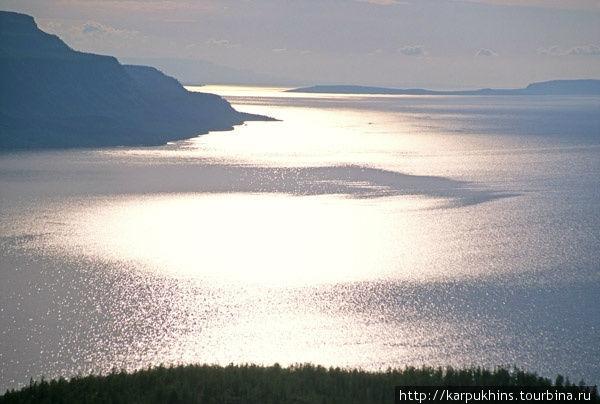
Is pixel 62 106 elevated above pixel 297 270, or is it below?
above

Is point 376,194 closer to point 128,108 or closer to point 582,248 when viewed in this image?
point 582,248

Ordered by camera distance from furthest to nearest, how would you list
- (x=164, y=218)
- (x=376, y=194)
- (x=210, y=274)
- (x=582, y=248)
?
(x=376, y=194) < (x=164, y=218) < (x=582, y=248) < (x=210, y=274)

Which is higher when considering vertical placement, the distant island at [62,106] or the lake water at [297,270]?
the distant island at [62,106]

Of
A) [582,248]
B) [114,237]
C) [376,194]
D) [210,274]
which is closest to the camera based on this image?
[210,274]

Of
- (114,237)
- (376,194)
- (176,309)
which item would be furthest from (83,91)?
(176,309)

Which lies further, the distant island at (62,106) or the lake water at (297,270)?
the distant island at (62,106)

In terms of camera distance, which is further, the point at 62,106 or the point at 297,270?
the point at 62,106

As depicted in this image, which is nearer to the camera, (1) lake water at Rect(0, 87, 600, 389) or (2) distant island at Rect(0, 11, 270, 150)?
(1) lake water at Rect(0, 87, 600, 389)

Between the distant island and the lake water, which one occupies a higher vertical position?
the distant island
